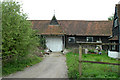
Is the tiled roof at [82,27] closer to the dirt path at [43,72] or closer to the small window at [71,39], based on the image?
the small window at [71,39]

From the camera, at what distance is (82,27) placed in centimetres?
2327

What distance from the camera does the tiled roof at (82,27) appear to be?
21.5 m

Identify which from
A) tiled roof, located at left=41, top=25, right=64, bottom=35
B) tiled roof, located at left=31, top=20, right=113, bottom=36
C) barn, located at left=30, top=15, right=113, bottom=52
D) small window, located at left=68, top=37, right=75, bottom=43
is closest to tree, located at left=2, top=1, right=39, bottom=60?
tiled roof, located at left=41, top=25, right=64, bottom=35

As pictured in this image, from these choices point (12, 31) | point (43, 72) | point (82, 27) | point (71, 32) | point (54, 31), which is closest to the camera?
point (12, 31)

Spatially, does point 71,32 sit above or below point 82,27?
below

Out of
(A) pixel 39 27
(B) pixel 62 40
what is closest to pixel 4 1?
(B) pixel 62 40

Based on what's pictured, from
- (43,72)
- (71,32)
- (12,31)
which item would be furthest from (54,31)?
(43,72)

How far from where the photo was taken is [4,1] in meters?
8.48

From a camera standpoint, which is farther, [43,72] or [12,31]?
[43,72]

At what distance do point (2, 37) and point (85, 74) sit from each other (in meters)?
5.45

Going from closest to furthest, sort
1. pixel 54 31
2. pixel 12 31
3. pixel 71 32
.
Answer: pixel 12 31, pixel 54 31, pixel 71 32

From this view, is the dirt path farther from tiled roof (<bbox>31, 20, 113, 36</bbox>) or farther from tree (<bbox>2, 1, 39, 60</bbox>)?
tiled roof (<bbox>31, 20, 113, 36</bbox>)

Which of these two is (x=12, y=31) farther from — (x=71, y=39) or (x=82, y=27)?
(x=82, y=27)

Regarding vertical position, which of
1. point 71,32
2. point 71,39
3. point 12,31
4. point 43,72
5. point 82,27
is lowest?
point 43,72
